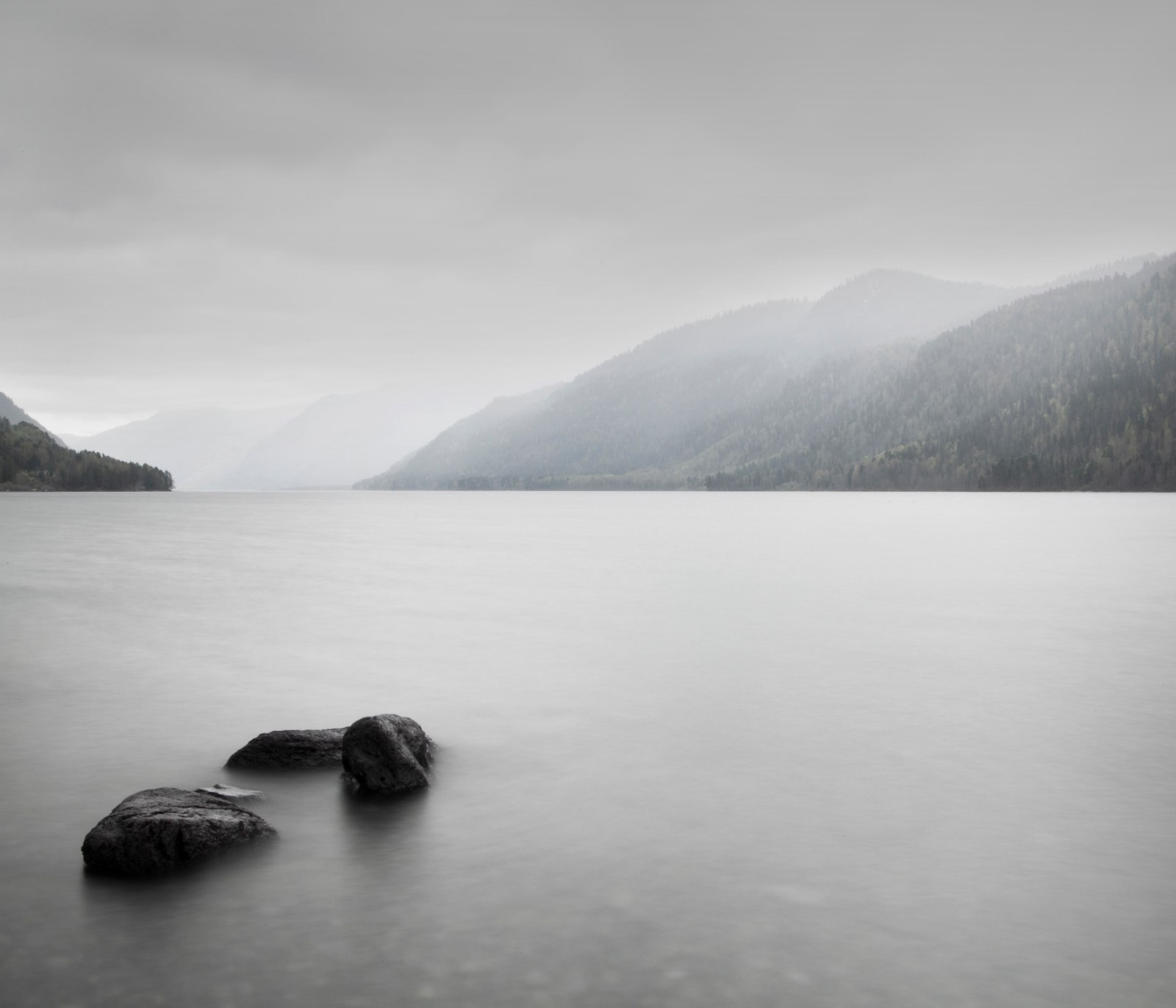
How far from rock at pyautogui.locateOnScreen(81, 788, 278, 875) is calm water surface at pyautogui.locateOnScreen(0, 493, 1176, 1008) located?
0.32m

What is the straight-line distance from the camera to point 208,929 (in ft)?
29.1

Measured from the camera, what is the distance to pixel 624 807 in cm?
1273

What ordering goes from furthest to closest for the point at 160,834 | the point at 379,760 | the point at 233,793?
the point at 379,760 < the point at 233,793 < the point at 160,834

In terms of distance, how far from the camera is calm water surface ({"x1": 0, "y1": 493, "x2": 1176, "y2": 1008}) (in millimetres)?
8141

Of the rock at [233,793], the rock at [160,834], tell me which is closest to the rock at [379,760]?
the rock at [233,793]

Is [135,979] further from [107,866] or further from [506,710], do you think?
[506,710]

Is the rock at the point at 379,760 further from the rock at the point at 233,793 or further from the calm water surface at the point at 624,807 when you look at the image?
the rock at the point at 233,793

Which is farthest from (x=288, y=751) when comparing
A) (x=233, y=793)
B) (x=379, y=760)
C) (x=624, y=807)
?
(x=624, y=807)

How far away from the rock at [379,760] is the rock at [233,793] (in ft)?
4.35

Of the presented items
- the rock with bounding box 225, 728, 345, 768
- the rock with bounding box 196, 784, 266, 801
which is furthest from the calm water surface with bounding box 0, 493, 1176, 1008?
the rock with bounding box 225, 728, 345, 768

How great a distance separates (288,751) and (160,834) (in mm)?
4201

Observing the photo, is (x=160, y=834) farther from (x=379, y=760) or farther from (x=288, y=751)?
(x=288, y=751)

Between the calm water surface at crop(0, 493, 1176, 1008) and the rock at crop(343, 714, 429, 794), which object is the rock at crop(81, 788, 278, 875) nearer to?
the calm water surface at crop(0, 493, 1176, 1008)

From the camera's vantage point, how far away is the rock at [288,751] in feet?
47.4
